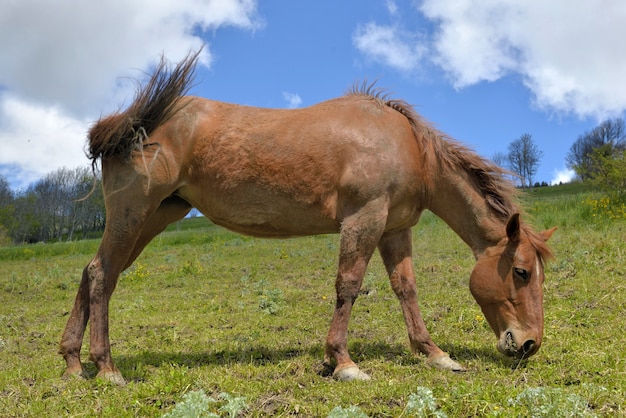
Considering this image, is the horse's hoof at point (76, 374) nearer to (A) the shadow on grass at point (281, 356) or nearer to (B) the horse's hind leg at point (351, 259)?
(A) the shadow on grass at point (281, 356)

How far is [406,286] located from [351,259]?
105 cm

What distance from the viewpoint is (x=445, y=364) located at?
4465 mm

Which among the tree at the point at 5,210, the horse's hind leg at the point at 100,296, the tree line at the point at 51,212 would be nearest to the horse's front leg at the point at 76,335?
the horse's hind leg at the point at 100,296

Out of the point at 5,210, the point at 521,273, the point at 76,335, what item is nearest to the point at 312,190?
the point at 521,273

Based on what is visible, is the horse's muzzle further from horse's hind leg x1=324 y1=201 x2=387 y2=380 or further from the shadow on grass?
horse's hind leg x1=324 y1=201 x2=387 y2=380

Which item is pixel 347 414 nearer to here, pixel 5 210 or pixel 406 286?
pixel 406 286

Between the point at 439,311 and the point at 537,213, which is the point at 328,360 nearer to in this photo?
the point at 439,311

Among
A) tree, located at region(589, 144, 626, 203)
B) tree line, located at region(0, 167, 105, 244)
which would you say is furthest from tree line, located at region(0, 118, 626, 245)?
tree, located at region(589, 144, 626, 203)

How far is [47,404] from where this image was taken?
12.5ft

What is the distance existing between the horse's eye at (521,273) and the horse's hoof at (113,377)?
3.95m

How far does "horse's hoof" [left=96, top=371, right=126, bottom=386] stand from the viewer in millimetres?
4246

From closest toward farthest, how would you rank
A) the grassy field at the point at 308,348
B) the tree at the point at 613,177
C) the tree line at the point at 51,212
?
the grassy field at the point at 308,348, the tree at the point at 613,177, the tree line at the point at 51,212

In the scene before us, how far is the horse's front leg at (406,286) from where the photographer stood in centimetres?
486

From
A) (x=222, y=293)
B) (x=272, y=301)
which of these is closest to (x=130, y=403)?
(x=272, y=301)
